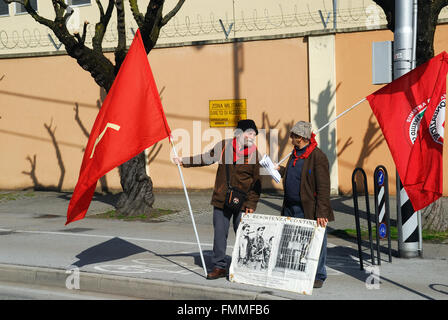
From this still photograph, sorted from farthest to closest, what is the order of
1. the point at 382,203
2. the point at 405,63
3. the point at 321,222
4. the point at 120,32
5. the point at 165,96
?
the point at 165,96 → the point at 120,32 → the point at 405,63 → the point at 382,203 → the point at 321,222

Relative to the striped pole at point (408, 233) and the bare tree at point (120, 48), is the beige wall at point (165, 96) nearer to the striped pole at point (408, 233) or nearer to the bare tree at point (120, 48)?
the bare tree at point (120, 48)

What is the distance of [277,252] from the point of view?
23.4 feet

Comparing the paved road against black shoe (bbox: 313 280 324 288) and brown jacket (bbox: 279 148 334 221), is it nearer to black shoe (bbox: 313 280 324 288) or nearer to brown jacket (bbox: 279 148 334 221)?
black shoe (bbox: 313 280 324 288)

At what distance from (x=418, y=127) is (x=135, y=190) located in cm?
678

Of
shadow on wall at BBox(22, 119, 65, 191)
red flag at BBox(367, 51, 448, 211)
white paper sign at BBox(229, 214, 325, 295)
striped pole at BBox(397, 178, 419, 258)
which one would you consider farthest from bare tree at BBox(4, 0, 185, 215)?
white paper sign at BBox(229, 214, 325, 295)

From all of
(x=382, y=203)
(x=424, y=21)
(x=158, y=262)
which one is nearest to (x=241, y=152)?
(x=158, y=262)

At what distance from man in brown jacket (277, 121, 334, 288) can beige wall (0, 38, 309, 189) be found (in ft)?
28.5

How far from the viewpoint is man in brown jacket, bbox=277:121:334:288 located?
7059 millimetres

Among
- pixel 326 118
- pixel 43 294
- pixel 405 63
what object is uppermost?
pixel 405 63

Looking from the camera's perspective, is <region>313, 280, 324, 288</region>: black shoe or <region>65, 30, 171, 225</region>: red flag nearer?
<region>313, 280, 324, 288</region>: black shoe

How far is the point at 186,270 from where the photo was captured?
813 cm

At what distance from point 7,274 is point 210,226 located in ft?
14.0

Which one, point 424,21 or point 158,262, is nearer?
point 158,262

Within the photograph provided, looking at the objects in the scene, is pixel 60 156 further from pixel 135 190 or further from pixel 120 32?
pixel 120 32
